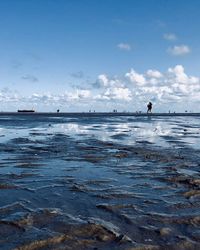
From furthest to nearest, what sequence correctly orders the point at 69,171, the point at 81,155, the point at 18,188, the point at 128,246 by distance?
the point at 81,155
the point at 69,171
the point at 18,188
the point at 128,246

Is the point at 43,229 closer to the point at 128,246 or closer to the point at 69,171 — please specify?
the point at 128,246

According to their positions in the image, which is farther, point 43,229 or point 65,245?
→ point 43,229

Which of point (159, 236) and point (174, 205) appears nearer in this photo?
point (159, 236)

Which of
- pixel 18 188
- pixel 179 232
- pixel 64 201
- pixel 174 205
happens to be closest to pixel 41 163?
pixel 18 188

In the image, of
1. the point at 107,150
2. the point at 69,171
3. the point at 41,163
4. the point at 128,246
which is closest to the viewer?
the point at 128,246

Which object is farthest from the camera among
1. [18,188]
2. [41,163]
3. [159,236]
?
[41,163]

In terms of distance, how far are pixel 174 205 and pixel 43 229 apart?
138 inches

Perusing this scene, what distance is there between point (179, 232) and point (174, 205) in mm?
1880

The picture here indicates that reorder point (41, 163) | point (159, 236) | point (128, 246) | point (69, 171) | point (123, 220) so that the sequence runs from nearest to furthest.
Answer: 1. point (128, 246)
2. point (159, 236)
3. point (123, 220)
4. point (69, 171)
5. point (41, 163)

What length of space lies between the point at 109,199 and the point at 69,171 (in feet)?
13.2

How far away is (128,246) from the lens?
6.52 meters

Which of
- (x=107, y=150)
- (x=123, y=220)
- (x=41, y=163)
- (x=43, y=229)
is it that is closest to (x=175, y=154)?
(x=107, y=150)

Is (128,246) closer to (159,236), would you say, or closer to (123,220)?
(159,236)

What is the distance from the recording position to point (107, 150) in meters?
20.0
